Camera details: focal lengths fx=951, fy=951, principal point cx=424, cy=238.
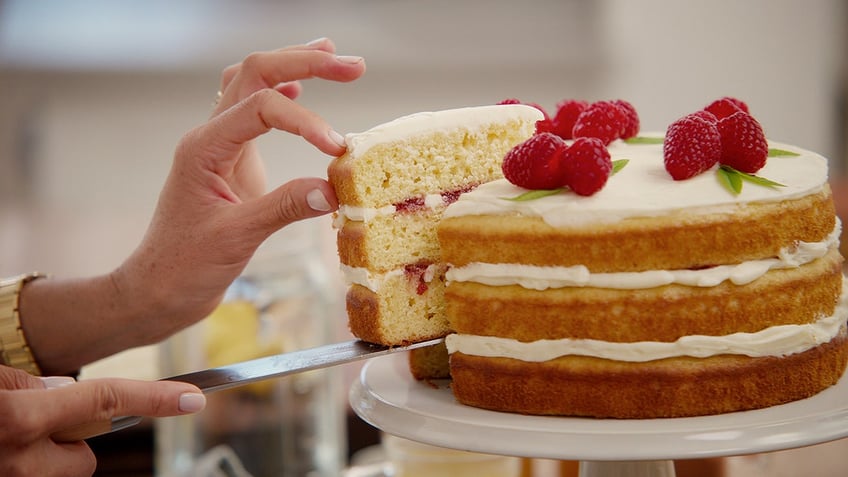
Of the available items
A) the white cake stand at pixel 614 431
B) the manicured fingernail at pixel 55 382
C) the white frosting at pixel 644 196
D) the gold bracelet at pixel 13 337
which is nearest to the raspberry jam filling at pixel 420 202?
the white frosting at pixel 644 196

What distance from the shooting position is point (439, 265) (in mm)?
1692

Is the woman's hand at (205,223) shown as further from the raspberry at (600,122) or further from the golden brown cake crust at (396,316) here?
the raspberry at (600,122)

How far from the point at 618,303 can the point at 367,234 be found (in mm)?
437

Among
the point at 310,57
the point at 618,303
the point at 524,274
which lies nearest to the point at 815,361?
the point at 618,303

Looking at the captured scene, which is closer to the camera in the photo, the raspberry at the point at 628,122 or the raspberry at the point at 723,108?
the raspberry at the point at 723,108

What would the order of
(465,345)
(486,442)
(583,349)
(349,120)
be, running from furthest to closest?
(349,120)
(465,345)
(583,349)
(486,442)

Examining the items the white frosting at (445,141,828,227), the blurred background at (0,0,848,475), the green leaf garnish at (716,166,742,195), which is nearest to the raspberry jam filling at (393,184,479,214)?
the white frosting at (445,141,828,227)

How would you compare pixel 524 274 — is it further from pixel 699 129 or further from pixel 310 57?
pixel 310 57

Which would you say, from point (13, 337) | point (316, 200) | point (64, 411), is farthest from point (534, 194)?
point (13, 337)

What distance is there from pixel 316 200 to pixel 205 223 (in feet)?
1.04

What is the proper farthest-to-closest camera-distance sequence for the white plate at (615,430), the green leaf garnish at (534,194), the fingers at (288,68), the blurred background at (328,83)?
the blurred background at (328,83)
the fingers at (288,68)
the green leaf garnish at (534,194)
the white plate at (615,430)

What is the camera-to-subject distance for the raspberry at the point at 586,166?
1405mm

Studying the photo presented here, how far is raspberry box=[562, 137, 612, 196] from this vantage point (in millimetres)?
1405

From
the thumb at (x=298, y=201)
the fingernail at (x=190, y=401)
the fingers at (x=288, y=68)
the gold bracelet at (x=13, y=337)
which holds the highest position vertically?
the fingers at (x=288, y=68)
